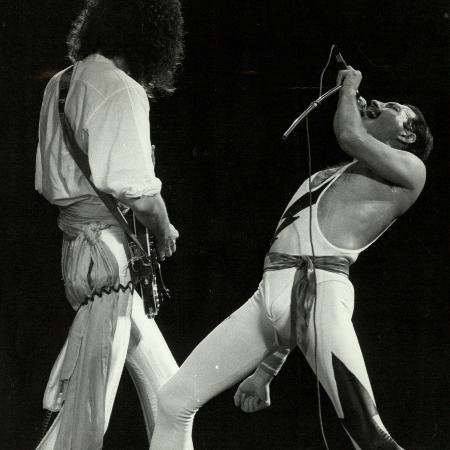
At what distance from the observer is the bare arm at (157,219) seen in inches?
103

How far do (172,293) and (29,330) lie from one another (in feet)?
1.76

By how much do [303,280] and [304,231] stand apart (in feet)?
0.53

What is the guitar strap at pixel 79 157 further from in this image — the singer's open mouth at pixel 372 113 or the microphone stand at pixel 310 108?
the singer's open mouth at pixel 372 113

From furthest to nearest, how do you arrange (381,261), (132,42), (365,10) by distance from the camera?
1. (381,261)
2. (365,10)
3. (132,42)

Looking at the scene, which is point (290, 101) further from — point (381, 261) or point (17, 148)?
point (17, 148)

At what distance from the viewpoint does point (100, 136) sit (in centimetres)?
261

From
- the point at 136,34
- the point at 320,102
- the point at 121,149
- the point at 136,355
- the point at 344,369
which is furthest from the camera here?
the point at 320,102

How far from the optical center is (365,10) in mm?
3076

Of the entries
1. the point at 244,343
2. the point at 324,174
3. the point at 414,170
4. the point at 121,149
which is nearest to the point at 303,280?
the point at 244,343

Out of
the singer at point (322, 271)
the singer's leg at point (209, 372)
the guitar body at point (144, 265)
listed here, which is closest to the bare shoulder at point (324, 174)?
the singer at point (322, 271)

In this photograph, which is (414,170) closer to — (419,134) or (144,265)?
(419,134)

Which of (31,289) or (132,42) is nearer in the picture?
Answer: (132,42)

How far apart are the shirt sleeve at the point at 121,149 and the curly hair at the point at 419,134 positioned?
0.90 metres

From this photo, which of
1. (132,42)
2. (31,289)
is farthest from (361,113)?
(31,289)
